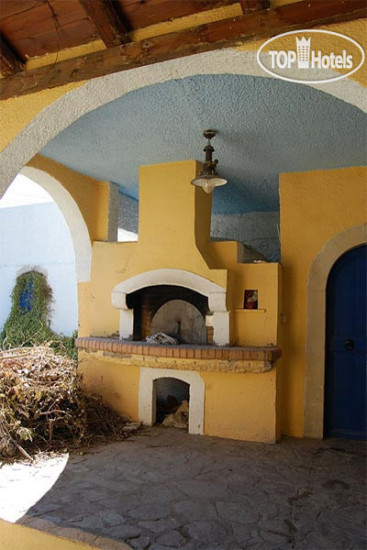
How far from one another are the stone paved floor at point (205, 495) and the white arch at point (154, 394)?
1.09ft

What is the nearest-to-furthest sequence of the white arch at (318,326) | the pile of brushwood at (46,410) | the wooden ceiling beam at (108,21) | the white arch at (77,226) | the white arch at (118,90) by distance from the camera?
the white arch at (118,90) < the wooden ceiling beam at (108,21) < the pile of brushwood at (46,410) < the white arch at (318,326) < the white arch at (77,226)

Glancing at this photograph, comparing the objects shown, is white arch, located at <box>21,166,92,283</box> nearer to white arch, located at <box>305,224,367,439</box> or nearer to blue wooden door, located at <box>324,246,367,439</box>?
white arch, located at <box>305,224,367,439</box>

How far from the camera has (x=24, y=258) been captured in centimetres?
941

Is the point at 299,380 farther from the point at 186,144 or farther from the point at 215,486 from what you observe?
the point at 186,144

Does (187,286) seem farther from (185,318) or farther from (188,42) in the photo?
(188,42)

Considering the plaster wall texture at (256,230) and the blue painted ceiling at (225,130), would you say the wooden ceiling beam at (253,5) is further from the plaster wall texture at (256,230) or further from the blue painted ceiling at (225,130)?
the plaster wall texture at (256,230)

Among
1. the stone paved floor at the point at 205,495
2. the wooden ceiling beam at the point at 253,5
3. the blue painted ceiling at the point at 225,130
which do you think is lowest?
the stone paved floor at the point at 205,495

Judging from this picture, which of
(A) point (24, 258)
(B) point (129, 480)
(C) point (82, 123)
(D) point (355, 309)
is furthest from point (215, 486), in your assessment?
(A) point (24, 258)

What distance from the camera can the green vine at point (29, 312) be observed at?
869 cm

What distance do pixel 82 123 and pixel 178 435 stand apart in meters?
3.40

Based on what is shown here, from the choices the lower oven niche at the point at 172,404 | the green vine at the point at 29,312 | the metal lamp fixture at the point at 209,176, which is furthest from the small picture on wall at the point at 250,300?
the green vine at the point at 29,312

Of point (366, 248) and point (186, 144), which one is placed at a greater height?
point (186, 144)

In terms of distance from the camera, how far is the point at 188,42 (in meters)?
2.14

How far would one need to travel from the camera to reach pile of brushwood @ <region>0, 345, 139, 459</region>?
12.9 ft
